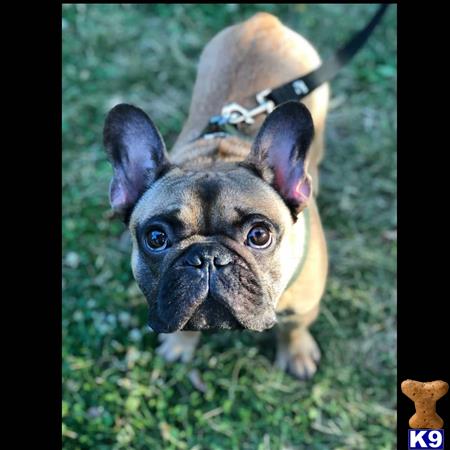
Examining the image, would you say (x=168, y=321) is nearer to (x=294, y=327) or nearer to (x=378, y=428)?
(x=294, y=327)

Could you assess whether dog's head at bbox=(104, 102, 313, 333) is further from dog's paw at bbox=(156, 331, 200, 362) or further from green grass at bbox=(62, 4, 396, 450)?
green grass at bbox=(62, 4, 396, 450)

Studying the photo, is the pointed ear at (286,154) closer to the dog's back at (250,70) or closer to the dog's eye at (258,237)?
the dog's eye at (258,237)

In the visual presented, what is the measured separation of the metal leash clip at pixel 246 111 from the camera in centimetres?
380

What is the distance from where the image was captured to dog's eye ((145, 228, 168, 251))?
3.07 metres

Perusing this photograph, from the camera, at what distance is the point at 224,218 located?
3025 mm

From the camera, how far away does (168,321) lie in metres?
2.93

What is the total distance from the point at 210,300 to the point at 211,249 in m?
0.23

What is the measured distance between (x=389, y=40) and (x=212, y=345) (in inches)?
122

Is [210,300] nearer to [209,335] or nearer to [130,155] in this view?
[130,155]
